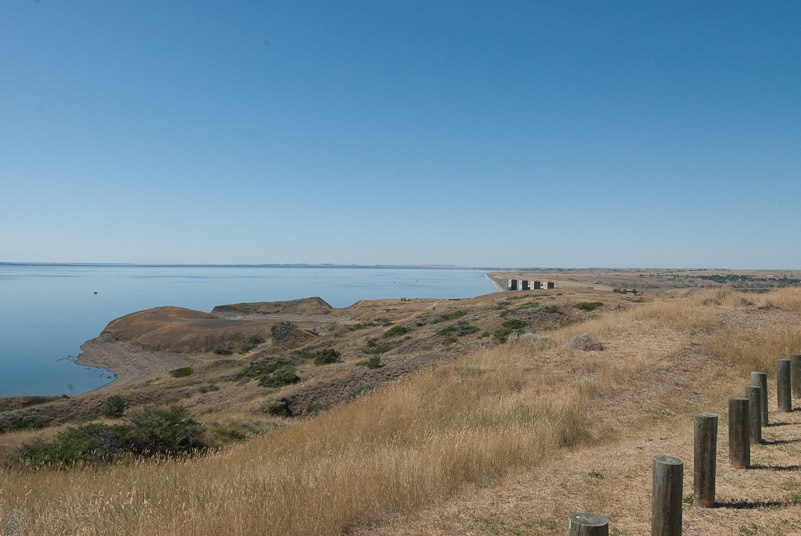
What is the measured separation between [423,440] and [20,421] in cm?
2177

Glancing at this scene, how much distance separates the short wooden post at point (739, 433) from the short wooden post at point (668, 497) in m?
2.53

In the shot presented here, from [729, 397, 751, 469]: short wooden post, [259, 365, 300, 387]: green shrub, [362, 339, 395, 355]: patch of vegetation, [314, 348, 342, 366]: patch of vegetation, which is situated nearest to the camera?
[729, 397, 751, 469]: short wooden post

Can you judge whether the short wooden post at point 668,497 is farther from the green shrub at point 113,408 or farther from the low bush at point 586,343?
the green shrub at point 113,408

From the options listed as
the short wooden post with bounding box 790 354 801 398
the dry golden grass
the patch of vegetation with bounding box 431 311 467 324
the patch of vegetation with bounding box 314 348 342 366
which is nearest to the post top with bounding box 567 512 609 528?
the dry golden grass

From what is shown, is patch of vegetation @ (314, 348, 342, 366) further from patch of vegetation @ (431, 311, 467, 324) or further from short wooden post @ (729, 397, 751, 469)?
short wooden post @ (729, 397, 751, 469)

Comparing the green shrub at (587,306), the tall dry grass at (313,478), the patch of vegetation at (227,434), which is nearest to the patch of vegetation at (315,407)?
the patch of vegetation at (227,434)

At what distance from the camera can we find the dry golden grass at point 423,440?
188 inches

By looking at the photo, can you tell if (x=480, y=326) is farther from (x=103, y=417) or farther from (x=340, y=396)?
(x=103, y=417)

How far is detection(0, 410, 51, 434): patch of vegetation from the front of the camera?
19.5 m

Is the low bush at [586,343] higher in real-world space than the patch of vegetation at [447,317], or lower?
higher

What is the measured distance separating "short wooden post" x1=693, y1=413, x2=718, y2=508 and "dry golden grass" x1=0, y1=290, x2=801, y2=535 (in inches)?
86.9

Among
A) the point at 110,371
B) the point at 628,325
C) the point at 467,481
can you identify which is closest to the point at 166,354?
the point at 110,371

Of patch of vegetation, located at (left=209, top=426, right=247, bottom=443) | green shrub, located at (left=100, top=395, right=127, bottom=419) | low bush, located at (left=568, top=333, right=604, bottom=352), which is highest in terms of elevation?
low bush, located at (left=568, top=333, right=604, bottom=352)

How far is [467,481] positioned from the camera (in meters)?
5.96
